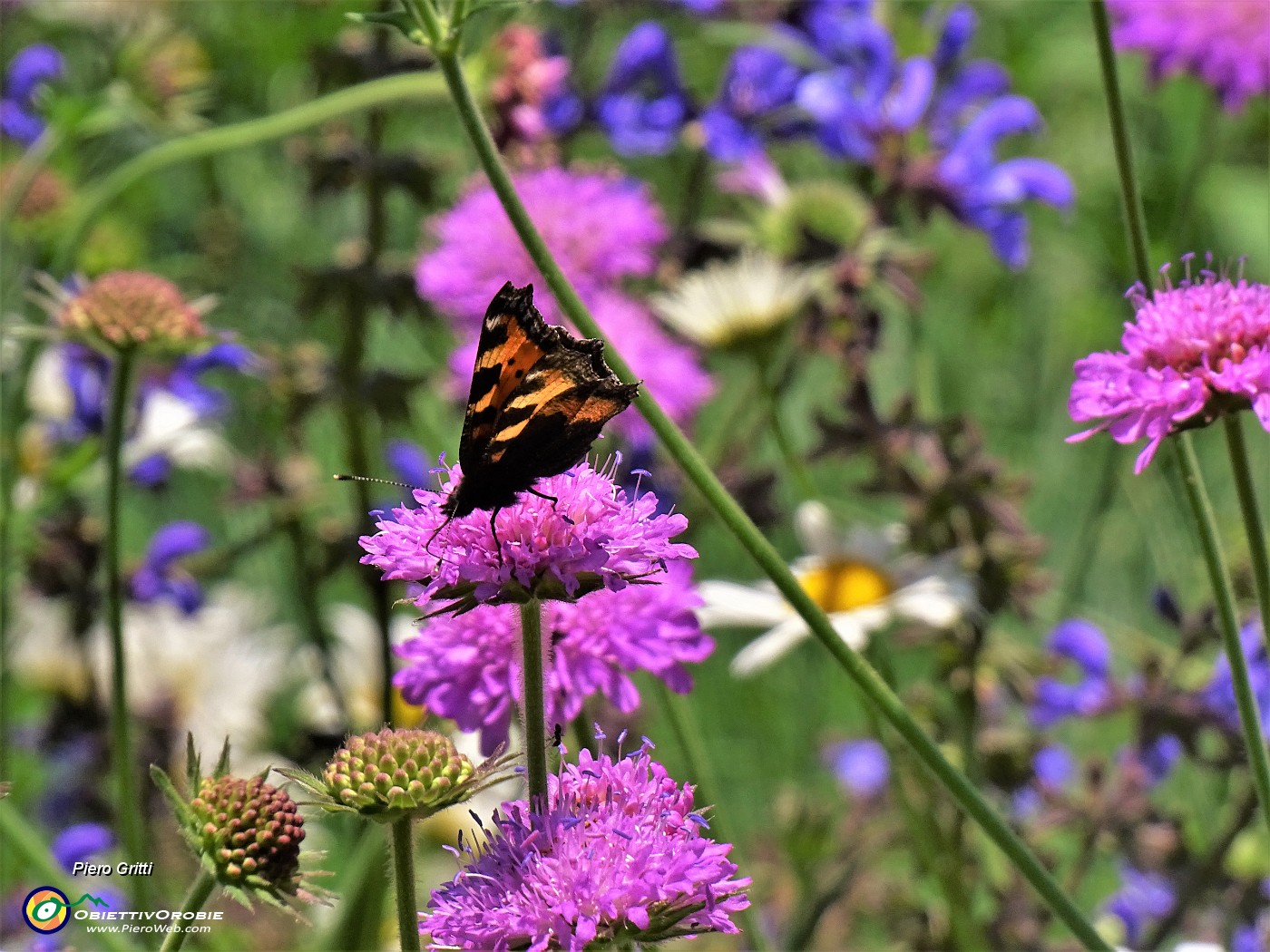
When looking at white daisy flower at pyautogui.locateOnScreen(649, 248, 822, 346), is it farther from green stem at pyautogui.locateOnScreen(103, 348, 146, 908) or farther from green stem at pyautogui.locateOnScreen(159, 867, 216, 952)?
green stem at pyautogui.locateOnScreen(159, 867, 216, 952)

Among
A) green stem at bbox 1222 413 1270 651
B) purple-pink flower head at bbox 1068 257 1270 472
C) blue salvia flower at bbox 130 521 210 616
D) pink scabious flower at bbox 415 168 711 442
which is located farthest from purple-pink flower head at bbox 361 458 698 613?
blue salvia flower at bbox 130 521 210 616

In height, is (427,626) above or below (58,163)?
below

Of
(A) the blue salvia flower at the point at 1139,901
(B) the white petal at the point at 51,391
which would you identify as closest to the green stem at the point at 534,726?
(A) the blue salvia flower at the point at 1139,901

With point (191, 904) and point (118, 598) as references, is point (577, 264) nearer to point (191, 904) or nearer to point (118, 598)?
point (118, 598)

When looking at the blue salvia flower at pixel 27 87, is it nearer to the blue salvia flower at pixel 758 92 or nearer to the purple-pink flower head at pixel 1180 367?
the blue salvia flower at pixel 758 92

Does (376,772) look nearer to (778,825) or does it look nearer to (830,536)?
(830,536)

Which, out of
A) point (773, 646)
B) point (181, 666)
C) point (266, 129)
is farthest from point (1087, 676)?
point (181, 666)

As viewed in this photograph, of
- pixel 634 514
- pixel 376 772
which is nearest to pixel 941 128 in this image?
pixel 634 514
